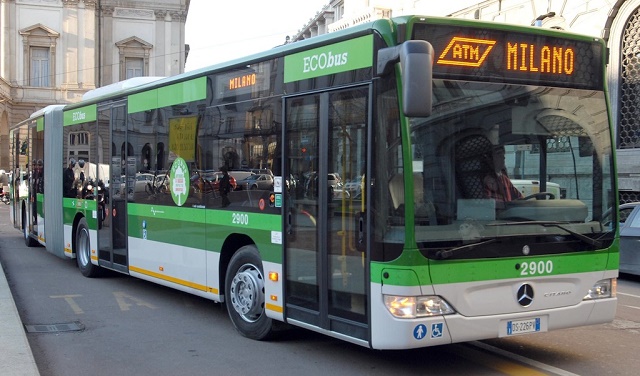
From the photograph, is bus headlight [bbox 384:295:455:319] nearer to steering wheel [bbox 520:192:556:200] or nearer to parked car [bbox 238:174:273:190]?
steering wheel [bbox 520:192:556:200]

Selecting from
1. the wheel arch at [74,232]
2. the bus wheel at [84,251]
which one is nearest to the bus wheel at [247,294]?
the bus wheel at [84,251]

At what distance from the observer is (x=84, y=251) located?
13.0 metres

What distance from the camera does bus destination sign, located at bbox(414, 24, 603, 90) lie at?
5.89 m

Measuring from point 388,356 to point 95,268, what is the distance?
7.17 metres

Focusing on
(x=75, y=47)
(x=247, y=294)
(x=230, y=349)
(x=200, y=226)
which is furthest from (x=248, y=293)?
(x=75, y=47)

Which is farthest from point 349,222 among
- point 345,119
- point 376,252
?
point 345,119

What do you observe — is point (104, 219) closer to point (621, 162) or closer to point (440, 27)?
point (440, 27)

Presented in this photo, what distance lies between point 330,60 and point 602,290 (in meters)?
3.20

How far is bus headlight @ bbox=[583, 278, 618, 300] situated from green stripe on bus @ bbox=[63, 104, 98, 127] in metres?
8.82

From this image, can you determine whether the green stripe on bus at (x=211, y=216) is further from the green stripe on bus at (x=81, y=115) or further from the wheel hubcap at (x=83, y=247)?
the green stripe on bus at (x=81, y=115)

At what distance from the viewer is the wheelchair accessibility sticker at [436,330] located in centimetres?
575

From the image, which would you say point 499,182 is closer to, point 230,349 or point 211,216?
point 230,349

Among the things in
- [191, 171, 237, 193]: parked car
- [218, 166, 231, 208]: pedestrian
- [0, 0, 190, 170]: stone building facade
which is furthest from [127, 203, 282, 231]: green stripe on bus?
[0, 0, 190, 170]: stone building facade

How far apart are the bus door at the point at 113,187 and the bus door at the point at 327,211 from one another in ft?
15.2
